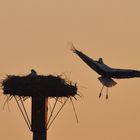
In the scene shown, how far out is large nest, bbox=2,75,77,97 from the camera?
76.8m

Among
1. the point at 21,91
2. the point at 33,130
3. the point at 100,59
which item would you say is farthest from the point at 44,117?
the point at 100,59

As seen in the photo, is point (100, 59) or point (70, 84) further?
point (70, 84)

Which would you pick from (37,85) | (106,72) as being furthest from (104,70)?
(37,85)

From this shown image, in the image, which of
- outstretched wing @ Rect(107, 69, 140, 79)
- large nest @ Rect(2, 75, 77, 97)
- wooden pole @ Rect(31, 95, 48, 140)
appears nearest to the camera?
outstretched wing @ Rect(107, 69, 140, 79)

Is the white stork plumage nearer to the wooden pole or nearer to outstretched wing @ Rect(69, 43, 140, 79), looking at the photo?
outstretched wing @ Rect(69, 43, 140, 79)

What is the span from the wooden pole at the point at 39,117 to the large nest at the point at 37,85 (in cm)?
564

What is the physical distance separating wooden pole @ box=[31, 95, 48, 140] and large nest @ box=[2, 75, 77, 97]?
18.5ft

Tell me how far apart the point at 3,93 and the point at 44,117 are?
9.24m

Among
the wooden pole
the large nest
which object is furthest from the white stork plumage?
the wooden pole

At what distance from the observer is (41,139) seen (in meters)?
84.3

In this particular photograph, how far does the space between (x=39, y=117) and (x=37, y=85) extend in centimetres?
765

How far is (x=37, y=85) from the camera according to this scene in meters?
77.8

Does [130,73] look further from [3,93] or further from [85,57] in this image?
[3,93]

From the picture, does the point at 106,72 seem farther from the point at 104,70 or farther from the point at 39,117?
the point at 39,117
